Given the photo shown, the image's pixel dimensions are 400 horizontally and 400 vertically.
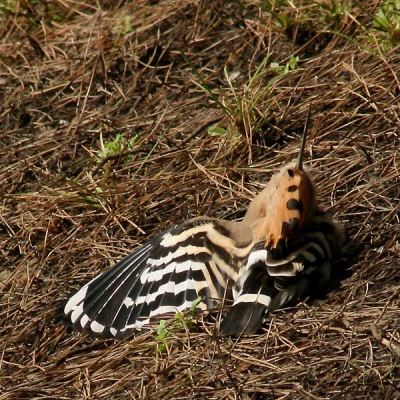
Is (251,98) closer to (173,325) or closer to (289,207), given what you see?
(289,207)

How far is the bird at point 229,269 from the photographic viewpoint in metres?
4.97

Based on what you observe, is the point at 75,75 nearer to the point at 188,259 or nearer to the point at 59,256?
the point at 59,256

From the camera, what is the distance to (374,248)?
5.24 meters

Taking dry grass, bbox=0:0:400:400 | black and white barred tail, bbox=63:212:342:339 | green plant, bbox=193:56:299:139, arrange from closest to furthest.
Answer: dry grass, bbox=0:0:400:400 → black and white barred tail, bbox=63:212:342:339 → green plant, bbox=193:56:299:139

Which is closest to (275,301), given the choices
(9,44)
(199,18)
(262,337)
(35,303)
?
(262,337)

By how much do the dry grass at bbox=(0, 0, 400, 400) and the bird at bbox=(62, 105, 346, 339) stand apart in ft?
0.37

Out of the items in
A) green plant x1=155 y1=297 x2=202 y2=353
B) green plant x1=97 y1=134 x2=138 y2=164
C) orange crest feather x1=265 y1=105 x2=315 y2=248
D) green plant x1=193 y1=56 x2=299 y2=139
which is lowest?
green plant x1=97 y1=134 x2=138 y2=164

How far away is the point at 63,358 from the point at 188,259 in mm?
815

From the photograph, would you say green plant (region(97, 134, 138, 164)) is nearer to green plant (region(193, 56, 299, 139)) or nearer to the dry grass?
the dry grass

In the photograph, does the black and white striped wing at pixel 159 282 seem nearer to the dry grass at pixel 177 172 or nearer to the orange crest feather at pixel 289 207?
the dry grass at pixel 177 172

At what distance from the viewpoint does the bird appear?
4969 mm

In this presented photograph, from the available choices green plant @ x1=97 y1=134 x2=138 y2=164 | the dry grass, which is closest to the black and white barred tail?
the dry grass

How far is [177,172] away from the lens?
639 centimetres

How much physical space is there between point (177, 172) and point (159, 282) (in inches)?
43.9
